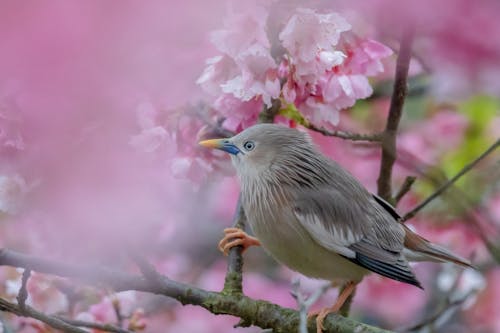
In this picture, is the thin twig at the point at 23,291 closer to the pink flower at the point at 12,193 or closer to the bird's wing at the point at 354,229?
the pink flower at the point at 12,193

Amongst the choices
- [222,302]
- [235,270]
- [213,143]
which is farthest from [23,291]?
[213,143]

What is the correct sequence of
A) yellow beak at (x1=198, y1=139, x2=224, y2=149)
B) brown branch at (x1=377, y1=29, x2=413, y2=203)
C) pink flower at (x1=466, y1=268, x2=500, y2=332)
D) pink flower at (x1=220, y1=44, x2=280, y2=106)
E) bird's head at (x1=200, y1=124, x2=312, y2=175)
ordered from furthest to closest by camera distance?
pink flower at (x1=466, y1=268, x2=500, y2=332) < bird's head at (x1=200, y1=124, x2=312, y2=175) < yellow beak at (x1=198, y1=139, x2=224, y2=149) < brown branch at (x1=377, y1=29, x2=413, y2=203) < pink flower at (x1=220, y1=44, x2=280, y2=106)

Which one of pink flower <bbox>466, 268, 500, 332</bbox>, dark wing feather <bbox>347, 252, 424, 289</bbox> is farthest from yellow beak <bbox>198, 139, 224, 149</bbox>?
pink flower <bbox>466, 268, 500, 332</bbox>

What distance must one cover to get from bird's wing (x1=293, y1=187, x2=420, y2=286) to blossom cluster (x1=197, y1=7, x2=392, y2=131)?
12.0 inches

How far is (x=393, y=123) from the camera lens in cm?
270

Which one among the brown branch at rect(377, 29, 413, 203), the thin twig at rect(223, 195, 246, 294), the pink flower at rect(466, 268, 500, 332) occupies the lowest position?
the thin twig at rect(223, 195, 246, 294)

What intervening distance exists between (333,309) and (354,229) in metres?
0.29

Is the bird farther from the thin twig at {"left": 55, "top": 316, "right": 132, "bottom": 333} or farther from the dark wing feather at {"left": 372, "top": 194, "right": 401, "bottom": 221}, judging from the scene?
the thin twig at {"left": 55, "top": 316, "right": 132, "bottom": 333}

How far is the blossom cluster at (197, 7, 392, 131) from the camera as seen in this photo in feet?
7.03

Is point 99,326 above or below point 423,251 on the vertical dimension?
below

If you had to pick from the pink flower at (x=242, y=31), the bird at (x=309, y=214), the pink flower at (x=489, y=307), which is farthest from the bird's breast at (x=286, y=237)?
the pink flower at (x=489, y=307)

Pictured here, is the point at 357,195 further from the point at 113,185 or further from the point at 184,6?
the point at 184,6

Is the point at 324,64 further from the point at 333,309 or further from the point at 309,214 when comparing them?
the point at 333,309

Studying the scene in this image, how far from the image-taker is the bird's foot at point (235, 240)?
2713mm
